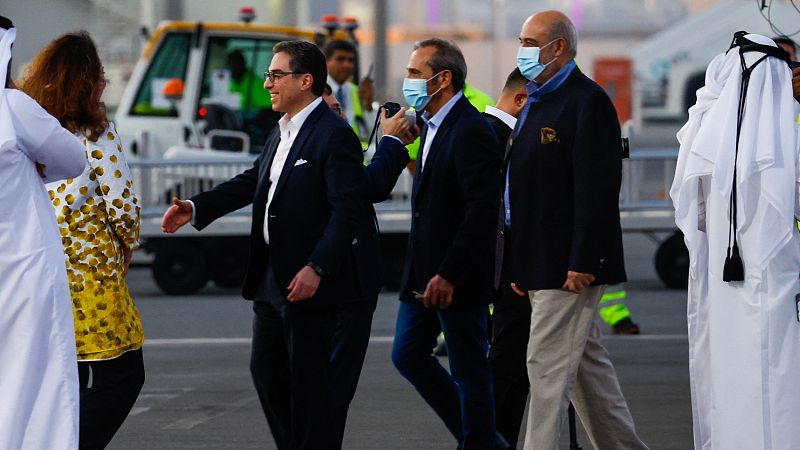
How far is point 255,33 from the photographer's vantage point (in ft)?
50.5

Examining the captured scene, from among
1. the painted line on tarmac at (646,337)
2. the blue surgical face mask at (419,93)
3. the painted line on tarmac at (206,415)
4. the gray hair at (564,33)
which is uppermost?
the gray hair at (564,33)

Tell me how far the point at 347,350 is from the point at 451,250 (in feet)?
1.82

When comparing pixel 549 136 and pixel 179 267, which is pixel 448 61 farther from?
pixel 179 267

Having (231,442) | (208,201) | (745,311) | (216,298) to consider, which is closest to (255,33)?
(216,298)

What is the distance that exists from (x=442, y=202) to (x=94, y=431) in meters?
1.60

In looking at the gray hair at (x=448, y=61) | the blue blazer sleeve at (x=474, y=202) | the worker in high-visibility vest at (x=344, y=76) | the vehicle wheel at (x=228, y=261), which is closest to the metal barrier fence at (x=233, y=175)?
the vehicle wheel at (x=228, y=261)

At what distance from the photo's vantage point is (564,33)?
6297 millimetres

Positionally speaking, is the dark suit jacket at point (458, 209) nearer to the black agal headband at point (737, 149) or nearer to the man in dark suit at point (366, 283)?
the man in dark suit at point (366, 283)

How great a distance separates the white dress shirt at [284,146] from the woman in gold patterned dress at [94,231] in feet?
1.75

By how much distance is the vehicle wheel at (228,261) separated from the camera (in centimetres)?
1392

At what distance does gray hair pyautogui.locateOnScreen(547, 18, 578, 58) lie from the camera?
6.28m

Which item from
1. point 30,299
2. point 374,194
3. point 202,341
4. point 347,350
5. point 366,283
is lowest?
point 202,341

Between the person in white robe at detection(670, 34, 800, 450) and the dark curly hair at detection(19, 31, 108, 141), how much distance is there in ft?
7.13

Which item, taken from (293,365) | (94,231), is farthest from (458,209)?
(94,231)
